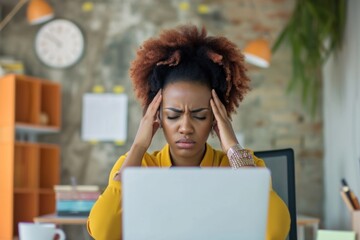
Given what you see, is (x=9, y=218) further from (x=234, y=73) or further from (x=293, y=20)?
(x=234, y=73)

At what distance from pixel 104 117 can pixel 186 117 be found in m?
4.33

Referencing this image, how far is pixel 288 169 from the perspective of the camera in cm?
214

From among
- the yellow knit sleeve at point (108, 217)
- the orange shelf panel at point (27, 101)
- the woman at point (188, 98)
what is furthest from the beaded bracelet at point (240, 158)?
the orange shelf panel at point (27, 101)

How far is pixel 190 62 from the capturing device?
1870mm

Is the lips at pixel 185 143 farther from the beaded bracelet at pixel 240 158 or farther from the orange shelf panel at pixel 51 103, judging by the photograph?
the orange shelf panel at pixel 51 103

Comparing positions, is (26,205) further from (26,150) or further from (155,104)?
(155,104)

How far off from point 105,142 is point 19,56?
3.64 feet

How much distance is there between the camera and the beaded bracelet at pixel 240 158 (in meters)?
1.73

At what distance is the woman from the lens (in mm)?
1766

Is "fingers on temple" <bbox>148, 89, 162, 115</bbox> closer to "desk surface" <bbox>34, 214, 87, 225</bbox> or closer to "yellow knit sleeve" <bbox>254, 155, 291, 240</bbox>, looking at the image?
"yellow knit sleeve" <bbox>254, 155, 291, 240</bbox>

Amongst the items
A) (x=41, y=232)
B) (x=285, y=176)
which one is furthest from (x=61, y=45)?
(x=285, y=176)

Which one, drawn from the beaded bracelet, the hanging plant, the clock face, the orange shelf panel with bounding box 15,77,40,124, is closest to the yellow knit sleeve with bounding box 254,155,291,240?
the beaded bracelet

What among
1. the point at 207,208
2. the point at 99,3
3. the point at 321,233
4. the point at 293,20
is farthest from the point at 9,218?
the point at 207,208

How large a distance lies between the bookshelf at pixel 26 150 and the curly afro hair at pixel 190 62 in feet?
12.4
